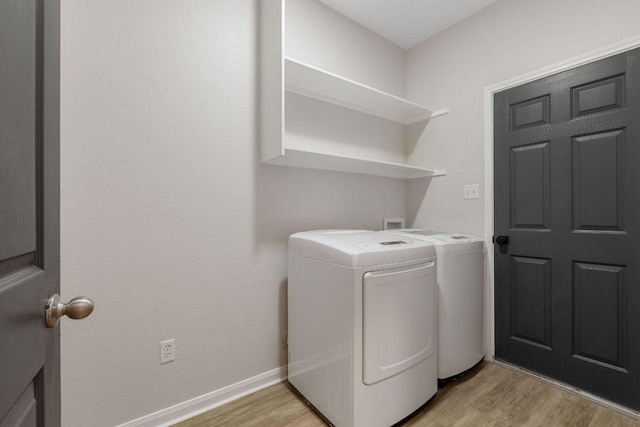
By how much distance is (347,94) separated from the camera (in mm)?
2172

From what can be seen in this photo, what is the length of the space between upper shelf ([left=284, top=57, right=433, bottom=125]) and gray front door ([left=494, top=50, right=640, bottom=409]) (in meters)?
0.69

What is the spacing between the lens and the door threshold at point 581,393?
61.5 inches

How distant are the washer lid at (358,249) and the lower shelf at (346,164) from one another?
481 millimetres

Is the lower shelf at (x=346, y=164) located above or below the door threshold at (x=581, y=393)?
above

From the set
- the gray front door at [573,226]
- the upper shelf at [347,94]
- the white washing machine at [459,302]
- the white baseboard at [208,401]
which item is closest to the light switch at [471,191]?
the gray front door at [573,226]

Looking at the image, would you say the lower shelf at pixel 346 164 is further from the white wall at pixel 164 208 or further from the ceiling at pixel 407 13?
the ceiling at pixel 407 13

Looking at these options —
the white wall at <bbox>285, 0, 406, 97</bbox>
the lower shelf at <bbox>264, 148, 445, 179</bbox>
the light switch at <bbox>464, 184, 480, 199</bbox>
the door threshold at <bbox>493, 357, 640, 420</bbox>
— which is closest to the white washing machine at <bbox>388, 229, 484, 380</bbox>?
the door threshold at <bbox>493, 357, 640, 420</bbox>

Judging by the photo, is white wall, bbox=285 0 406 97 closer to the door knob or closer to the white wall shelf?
the white wall shelf

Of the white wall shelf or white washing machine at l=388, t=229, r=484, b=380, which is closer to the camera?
the white wall shelf

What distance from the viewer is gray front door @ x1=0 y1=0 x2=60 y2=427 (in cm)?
40

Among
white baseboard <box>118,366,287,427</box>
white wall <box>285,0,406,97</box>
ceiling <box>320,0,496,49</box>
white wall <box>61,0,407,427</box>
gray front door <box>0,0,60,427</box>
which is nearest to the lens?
gray front door <box>0,0,60,427</box>

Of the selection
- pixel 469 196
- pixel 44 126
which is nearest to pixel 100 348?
pixel 44 126

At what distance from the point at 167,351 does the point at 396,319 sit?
1.19m

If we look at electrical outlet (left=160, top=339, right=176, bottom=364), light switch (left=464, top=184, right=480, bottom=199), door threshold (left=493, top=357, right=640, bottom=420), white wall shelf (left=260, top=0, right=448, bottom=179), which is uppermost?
white wall shelf (left=260, top=0, right=448, bottom=179)
